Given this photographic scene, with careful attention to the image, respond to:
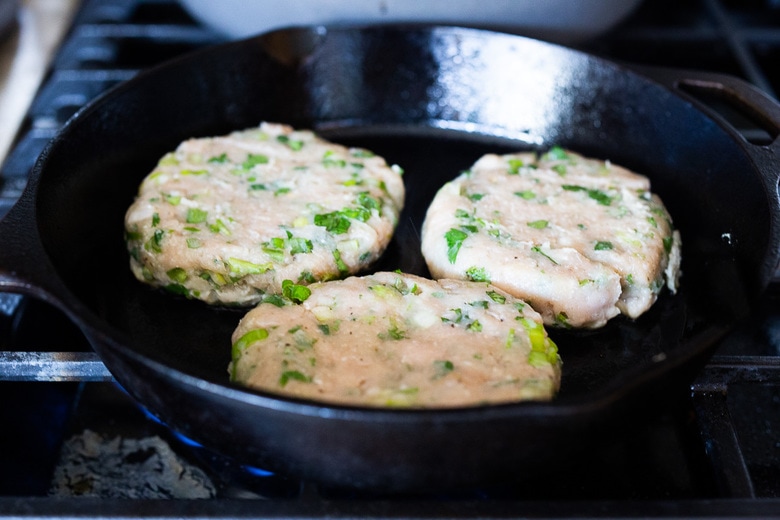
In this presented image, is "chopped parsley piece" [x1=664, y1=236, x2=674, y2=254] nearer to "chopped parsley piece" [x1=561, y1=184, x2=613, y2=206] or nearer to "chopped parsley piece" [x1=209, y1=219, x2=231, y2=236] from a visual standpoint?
"chopped parsley piece" [x1=561, y1=184, x2=613, y2=206]

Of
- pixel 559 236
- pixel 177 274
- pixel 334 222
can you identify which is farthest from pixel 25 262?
pixel 559 236

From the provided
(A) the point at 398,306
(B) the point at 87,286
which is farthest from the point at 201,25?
(A) the point at 398,306

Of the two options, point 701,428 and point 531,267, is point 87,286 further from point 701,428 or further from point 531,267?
point 701,428

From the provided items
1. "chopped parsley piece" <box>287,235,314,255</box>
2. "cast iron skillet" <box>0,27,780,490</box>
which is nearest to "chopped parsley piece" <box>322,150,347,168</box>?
"cast iron skillet" <box>0,27,780,490</box>

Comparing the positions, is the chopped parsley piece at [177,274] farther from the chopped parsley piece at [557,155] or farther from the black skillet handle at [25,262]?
the chopped parsley piece at [557,155]

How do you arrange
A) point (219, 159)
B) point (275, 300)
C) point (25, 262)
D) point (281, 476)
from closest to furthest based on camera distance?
1. point (25, 262)
2. point (281, 476)
3. point (275, 300)
4. point (219, 159)

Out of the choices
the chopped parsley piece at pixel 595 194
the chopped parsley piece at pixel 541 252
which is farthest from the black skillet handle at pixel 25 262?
the chopped parsley piece at pixel 595 194

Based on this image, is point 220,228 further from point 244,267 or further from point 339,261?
point 339,261
